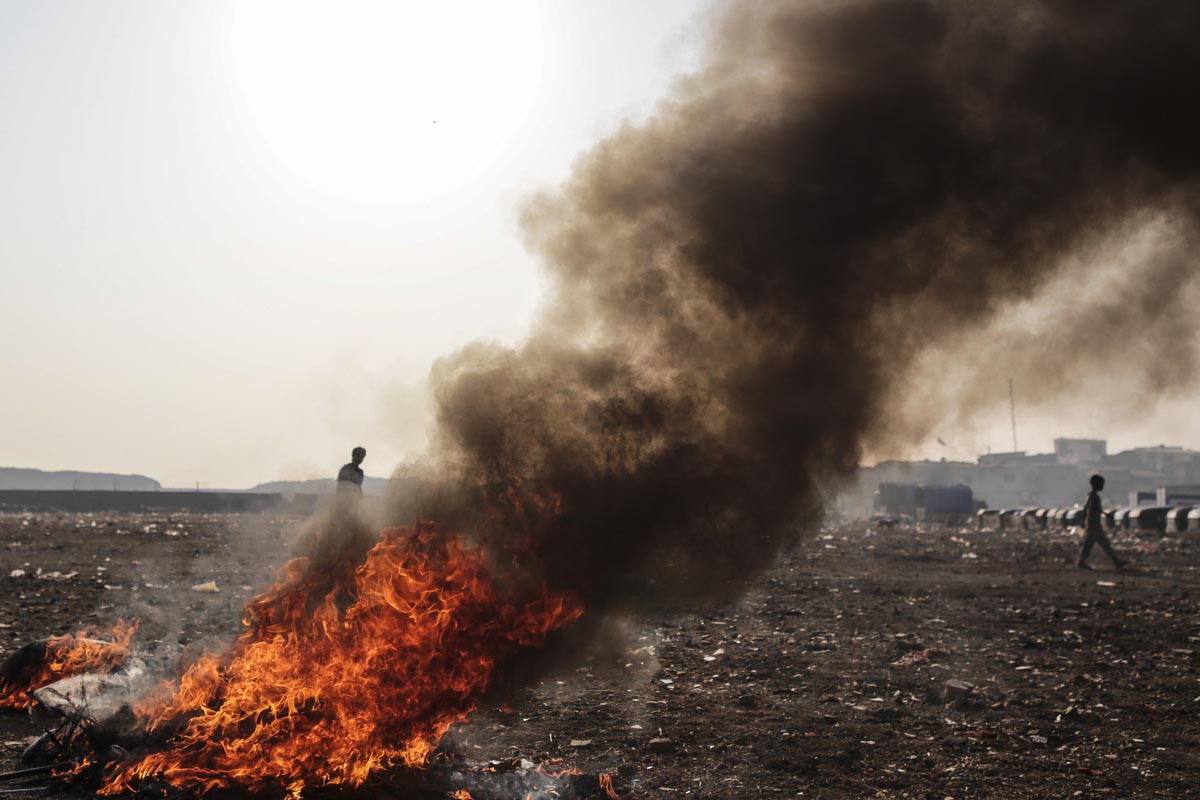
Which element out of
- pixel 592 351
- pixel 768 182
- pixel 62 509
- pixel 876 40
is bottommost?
pixel 62 509

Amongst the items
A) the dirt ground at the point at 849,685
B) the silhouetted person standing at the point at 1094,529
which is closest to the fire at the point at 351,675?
the dirt ground at the point at 849,685

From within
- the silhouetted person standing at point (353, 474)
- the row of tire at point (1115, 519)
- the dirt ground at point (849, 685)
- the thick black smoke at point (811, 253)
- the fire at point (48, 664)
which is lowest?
the dirt ground at point (849, 685)

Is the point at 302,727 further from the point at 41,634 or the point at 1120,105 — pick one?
the point at 1120,105

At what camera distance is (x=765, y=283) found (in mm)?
6719

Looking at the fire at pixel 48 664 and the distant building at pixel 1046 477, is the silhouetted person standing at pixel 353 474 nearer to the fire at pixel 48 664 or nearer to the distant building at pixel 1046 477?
the fire at pixel 48 664

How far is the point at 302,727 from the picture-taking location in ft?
17.6

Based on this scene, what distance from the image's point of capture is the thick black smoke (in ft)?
21.1

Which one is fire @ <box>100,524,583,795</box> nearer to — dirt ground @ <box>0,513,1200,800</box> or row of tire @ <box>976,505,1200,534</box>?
dirt ground @ <box>0,513,1200,800</box>

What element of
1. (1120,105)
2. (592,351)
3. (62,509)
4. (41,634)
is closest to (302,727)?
(592,351)

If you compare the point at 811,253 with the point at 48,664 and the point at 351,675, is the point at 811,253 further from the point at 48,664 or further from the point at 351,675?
the point at 48,664

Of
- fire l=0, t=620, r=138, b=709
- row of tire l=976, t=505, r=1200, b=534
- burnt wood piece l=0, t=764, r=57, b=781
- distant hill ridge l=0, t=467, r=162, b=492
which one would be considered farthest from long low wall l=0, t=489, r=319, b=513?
distant hill ridge l=0, t=467, r=162, b=492

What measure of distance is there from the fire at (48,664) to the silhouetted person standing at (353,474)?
236 centimetres

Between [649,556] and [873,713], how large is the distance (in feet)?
7.98

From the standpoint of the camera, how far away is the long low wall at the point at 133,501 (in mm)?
46375
